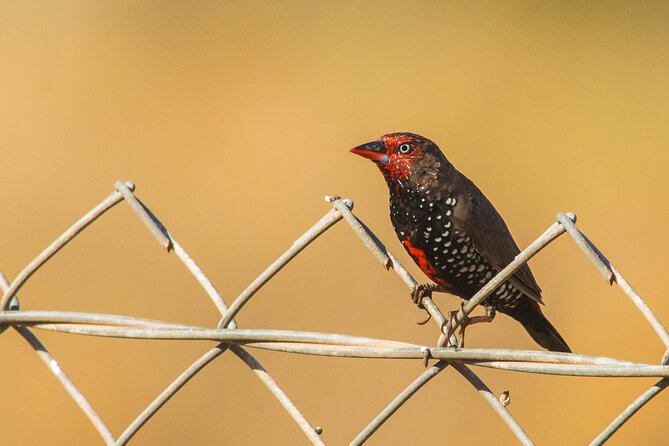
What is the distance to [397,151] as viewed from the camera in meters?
3.23

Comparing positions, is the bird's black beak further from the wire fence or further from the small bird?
the wire fence

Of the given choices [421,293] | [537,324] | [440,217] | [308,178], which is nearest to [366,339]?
[421,293]

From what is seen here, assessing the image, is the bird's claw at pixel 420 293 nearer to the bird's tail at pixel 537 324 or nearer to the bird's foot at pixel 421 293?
the bird's foot at pixel 421 293

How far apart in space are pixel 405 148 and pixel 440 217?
8.9 inches

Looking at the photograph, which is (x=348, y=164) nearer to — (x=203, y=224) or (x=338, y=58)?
(x=203, y=224)

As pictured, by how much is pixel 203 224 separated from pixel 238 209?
255 mm

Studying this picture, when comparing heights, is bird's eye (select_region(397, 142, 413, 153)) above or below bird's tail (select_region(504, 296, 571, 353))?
above

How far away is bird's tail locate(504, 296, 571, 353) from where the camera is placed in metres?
3.43

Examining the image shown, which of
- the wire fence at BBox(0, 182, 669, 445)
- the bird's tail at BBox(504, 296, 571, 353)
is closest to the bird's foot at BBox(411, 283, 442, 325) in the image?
the wire fence at BBox(0, 182, 669, 445)

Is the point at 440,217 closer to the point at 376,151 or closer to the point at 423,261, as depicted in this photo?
the point at 423,261

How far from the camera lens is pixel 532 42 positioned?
26.7ft

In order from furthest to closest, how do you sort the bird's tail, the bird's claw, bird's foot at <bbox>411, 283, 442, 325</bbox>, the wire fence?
the bird's tail
bird's foot at <bbox>411, 283, 442, 325</bbox>
the bird's claw
the wire fence

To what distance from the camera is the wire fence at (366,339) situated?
1831 millimetres

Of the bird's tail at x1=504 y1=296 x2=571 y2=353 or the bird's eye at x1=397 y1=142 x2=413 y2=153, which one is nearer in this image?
the bird's eye at x1=397 y1=142 x2=413 y2=153
